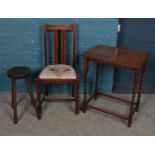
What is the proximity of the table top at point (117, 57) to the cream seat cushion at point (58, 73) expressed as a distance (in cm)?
26

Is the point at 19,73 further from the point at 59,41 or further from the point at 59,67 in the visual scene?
the point at 59,41

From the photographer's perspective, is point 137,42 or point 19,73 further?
point 137,42

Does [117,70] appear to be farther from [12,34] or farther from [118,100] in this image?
[12,34]

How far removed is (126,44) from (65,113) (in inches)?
44.4

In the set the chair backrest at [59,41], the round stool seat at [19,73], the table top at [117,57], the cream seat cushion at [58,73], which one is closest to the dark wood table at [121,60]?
the table top at [117,57]

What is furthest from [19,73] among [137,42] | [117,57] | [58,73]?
[137,42]

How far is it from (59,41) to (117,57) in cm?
76

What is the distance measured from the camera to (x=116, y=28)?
2.78 metres

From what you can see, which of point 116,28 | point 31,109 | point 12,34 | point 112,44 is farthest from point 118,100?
point 12,34

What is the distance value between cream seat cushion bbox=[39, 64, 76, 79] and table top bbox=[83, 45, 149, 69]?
26 cm

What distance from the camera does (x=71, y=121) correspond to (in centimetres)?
257

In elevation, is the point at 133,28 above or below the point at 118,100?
above

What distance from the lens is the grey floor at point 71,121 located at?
2416mm

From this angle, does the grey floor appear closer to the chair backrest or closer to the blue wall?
the blue wall
